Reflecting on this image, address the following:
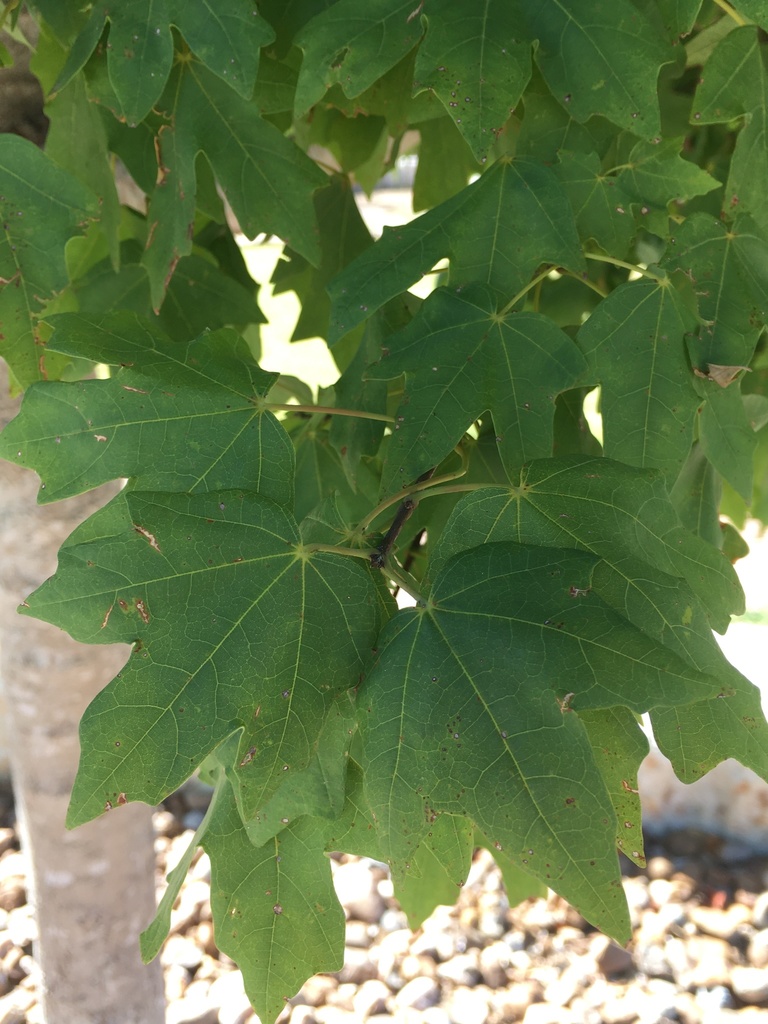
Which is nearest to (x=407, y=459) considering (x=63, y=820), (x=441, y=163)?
(x=441, y=163)

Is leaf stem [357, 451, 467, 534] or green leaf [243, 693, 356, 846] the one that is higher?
leaf stem [357, 451, 467, 534]

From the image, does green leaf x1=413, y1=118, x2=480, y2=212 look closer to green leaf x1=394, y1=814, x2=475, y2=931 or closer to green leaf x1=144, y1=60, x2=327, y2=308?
green leaf x1=144, y1=60, x2=327, y2=308

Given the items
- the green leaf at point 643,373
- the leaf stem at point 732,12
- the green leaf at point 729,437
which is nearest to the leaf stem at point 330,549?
the green leaf at point 643,373

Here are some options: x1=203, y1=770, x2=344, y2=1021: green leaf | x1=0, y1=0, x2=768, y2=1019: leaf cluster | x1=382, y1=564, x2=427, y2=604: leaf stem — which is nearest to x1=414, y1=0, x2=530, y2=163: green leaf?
x1=0, y1=0, x2=768, y2=1019: leaf cluster

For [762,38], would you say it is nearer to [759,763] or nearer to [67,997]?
[759,763]

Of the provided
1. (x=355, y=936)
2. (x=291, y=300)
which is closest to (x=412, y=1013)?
(x=355, y=936)

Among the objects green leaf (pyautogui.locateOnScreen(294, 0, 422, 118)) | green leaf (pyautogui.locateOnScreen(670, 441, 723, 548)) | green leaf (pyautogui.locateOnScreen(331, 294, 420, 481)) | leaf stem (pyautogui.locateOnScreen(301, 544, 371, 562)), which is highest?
green leaf (pyautogui.locateOnScreen(294, 0, 422, 118))
